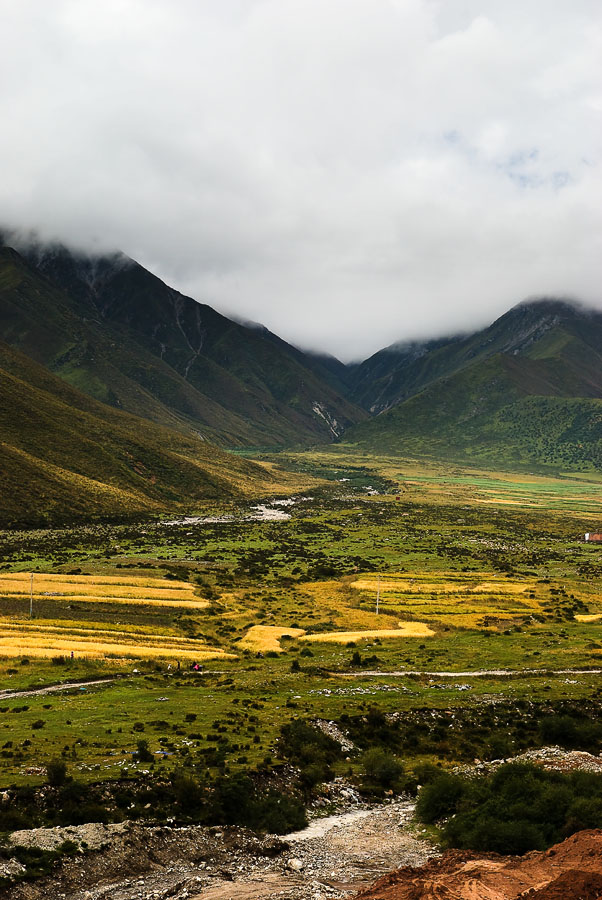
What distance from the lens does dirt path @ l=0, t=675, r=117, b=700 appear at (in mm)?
51500

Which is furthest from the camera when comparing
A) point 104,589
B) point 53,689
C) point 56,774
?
point 104,589

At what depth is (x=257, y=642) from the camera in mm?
77062

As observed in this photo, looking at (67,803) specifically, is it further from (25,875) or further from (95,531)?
(95,531)

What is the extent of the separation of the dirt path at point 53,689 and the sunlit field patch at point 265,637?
20116 millimetres

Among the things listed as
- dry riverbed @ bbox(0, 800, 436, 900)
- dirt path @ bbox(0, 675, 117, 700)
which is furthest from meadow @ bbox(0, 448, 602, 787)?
dry riverbed @ bbox(0, 800, 436, 900)

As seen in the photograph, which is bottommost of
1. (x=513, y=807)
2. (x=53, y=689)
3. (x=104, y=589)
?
(x=104, y=589)

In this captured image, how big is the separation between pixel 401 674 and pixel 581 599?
189 ft

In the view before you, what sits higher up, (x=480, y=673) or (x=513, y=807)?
(x=513, y=807)

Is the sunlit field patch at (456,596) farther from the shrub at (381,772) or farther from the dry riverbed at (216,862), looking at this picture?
the dry riverbed at (216,862)

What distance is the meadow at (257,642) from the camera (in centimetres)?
4306

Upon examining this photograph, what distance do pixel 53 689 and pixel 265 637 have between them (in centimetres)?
3073

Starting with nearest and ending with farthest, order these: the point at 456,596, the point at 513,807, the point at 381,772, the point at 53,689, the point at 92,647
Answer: the point at 513,807 → the point at 381,772 → the point at 53,689 → the point at 92,647 → the point at 456,596

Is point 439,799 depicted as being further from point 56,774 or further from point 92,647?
point 92,647

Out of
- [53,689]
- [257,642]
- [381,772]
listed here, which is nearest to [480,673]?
[257,642]
